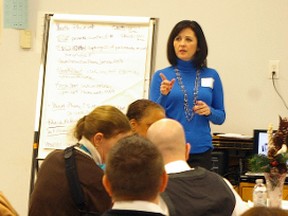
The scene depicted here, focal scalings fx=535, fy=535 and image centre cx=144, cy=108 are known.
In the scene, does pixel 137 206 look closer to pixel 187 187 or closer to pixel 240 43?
pixel 187 187

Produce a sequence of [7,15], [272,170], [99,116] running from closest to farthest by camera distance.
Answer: [99,116], [272,170], [7,15]

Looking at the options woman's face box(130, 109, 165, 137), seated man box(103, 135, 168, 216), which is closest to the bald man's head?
seated man box(103, 135, 168, 216)

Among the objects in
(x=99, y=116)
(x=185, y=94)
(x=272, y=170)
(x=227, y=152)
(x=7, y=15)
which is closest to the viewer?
(x=99, y=116)

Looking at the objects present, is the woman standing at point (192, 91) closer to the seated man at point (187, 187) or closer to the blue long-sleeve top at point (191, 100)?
the blue long-sleeve top at point (191, 100)

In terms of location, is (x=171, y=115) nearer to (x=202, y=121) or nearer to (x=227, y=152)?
(x=202, y=121)

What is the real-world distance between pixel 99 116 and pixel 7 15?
2804 millimetres

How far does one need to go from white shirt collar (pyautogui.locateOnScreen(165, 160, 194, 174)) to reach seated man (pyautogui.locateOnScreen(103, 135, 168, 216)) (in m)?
0.45

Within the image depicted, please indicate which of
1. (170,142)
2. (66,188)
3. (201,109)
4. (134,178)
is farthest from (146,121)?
(134,178)

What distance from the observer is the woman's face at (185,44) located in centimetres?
348

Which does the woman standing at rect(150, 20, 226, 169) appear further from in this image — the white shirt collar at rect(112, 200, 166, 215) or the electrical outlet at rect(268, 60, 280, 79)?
the white shirt collar at rect(112, 200, 166, 215)

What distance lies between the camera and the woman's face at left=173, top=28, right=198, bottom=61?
348 cm

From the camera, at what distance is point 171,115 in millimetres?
3428

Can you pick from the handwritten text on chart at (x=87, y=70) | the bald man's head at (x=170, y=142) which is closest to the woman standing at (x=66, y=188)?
the bald man's head at (x=170, y=142)

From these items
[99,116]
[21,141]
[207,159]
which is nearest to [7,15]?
[21,141]
